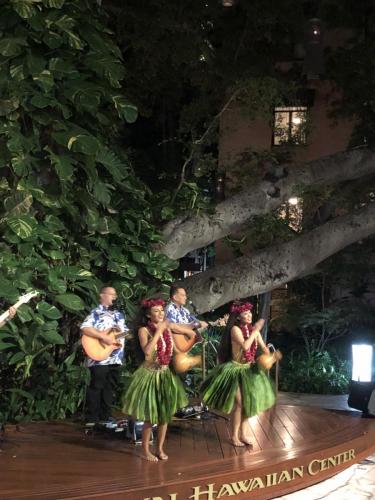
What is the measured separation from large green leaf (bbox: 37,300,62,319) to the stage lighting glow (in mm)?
3293

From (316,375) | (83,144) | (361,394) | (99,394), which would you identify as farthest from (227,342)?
(316,375)

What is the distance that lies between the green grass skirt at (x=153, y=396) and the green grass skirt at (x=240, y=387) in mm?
405

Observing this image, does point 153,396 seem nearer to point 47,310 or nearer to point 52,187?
point 47,310

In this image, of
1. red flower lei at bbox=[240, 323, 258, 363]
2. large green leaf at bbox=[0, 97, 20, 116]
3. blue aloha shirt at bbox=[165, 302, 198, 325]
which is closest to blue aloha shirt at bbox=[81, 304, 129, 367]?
blue aloha shirt at bbox=[165, 302, 198, 325]

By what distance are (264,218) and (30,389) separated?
452 centimetres

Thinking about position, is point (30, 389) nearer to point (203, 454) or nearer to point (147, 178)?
point (203, 454)

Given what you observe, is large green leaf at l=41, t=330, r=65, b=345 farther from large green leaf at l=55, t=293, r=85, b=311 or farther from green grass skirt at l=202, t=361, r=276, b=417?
green grass skirt at l=202, t=361, r=276, b=417

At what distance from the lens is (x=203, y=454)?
4.83m

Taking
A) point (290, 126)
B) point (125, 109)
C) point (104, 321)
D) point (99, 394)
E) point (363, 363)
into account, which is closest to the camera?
point (104, 321)

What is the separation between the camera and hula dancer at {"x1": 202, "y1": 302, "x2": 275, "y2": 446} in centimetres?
489

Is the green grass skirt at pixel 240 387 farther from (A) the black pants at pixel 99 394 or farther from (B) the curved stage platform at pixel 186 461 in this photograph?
(A) the black pants at pixel 99 394

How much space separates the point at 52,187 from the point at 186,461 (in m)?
2.93

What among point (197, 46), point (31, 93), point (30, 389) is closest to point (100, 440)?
point (30, 389)

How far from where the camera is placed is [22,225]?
5.86m
